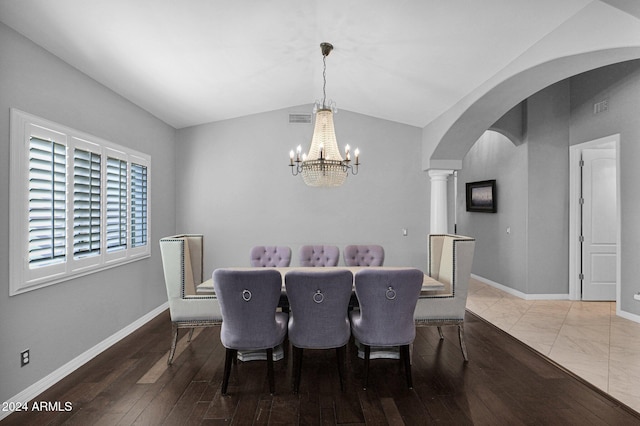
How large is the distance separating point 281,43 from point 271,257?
2.32 metres

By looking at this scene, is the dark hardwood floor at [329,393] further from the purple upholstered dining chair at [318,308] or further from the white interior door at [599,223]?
the white interior door at [599,223]

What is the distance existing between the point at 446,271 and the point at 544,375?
1.12 meters

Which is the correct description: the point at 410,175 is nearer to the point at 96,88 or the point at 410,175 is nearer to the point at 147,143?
the point at 147,143

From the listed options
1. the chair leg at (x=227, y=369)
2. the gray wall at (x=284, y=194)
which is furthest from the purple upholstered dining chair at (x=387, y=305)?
the gray wall at (x=284, y=194)

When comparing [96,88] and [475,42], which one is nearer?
[475,42]

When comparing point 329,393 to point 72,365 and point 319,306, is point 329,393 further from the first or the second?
point 72,365

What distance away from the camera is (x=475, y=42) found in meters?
2.89

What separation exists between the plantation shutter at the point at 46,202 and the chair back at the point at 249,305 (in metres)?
1.39

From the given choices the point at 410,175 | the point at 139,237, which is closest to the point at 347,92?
the point at 410,175

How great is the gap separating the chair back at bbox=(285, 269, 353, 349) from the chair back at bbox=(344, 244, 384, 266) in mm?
1673

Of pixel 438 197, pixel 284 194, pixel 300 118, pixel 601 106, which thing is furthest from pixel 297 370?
pixel 601 106

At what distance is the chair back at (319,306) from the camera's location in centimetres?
239

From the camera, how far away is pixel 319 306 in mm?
2443

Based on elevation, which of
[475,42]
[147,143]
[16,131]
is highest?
[475,42]
